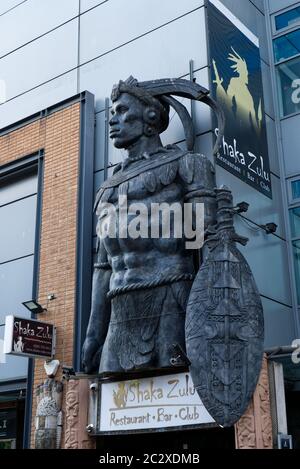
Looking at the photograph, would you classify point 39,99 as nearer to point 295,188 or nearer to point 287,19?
point 287,19

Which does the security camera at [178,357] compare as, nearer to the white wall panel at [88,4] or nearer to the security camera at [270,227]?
the security camera at [270,227]

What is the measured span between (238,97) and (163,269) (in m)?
3.00

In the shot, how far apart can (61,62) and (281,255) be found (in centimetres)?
491

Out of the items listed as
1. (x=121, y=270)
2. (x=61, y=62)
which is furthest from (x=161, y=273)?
(x=61, y=62)

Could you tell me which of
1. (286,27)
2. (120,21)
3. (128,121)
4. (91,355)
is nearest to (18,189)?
(120,21)

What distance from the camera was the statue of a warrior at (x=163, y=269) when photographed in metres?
6.83

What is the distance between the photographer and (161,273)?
8141mm

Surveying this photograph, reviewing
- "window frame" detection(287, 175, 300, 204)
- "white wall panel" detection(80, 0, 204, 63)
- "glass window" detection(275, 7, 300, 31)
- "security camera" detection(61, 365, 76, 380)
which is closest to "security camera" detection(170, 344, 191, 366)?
"security camera" detection(61, 365, 76, 380)

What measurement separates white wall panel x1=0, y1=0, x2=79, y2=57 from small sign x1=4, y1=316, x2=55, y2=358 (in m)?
5.54

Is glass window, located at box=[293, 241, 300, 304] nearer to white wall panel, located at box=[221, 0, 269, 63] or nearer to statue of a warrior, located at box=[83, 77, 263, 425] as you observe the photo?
statue of a warrior, located at box=[83, 77, 263, 425]

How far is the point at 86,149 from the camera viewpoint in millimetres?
10352

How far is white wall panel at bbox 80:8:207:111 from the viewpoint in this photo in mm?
9672

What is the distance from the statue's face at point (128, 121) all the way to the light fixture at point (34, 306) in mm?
2512

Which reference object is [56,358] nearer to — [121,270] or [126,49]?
[121,270]
